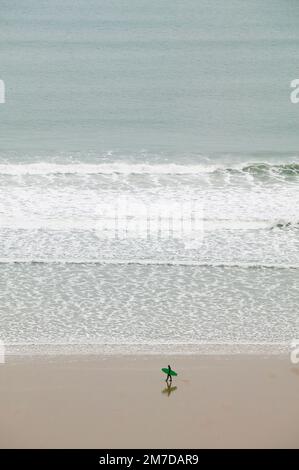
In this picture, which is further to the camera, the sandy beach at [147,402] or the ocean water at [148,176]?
the ocean water at [148,176]

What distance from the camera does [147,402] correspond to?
850 cm

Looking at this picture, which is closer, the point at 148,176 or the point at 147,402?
the point at 147,402

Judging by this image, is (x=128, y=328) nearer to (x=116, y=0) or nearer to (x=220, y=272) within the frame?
(x=220, y=272)

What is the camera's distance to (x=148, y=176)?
51.0 feet

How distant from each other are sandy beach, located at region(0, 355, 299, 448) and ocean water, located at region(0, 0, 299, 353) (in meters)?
0.42

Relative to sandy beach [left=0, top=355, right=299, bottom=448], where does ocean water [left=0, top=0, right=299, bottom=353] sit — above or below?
above

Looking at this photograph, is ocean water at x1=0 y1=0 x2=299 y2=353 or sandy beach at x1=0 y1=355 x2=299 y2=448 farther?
ocean water at x1=0 y1=0 x2=299 y2=353

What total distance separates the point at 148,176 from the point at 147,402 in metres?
7.60

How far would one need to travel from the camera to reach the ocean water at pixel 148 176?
10383 mm

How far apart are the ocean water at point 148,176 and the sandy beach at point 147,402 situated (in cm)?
42

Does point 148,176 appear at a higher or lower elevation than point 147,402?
higher

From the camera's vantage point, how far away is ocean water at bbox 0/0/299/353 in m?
10.4

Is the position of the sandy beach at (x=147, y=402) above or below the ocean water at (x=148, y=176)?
below
